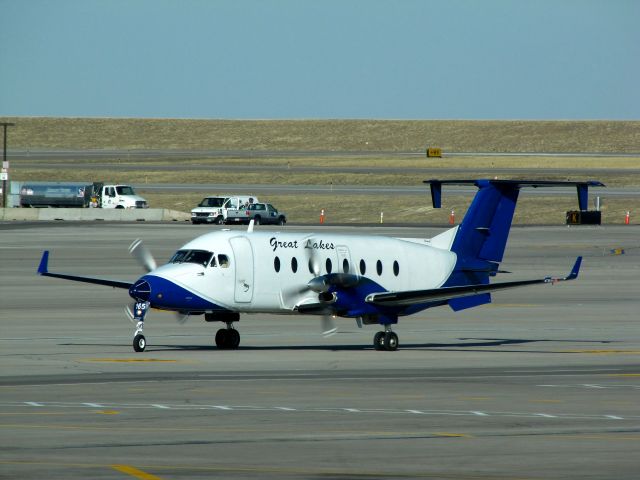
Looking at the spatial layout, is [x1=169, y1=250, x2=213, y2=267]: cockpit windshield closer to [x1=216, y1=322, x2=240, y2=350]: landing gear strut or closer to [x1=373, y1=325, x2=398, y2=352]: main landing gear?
[x1=216, y1=322, x2=240, y2=350]: landing gear strut

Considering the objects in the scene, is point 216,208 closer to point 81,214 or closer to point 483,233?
point 81,214

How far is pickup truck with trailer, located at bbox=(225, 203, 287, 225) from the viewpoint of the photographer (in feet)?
306

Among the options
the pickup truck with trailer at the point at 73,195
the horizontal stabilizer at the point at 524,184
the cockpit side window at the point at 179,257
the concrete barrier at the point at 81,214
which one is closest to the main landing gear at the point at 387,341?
the horizontal stabilizer at the point at 524,184

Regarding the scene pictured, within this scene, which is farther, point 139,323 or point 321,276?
point 321,276

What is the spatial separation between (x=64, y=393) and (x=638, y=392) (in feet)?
30.8

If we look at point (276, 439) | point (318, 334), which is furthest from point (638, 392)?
point (318, 334)

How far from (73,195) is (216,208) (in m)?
14.8

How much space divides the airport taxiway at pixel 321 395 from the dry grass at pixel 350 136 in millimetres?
131157

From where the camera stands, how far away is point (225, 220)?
309 ft

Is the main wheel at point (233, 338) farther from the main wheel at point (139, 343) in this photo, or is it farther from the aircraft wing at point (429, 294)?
the aircraft wing at point (429, 294)

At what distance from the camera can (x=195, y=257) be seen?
1179 inches

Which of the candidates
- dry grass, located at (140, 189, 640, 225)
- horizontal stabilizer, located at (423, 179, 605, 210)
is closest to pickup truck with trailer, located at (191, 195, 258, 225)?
dry grass, located at (140, 189, 640, 225)

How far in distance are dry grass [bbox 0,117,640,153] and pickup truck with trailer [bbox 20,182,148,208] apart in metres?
75.1

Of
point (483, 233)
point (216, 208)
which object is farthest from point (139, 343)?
point (216, 208)
